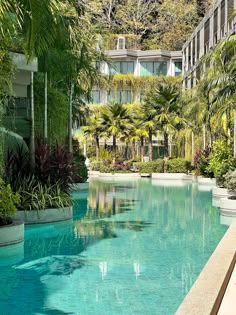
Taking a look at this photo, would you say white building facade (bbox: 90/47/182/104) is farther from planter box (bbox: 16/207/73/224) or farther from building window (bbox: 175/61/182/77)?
planter box (bbox: 16/207/73/224)

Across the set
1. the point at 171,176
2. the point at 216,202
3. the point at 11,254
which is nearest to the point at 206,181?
the point at 171,176

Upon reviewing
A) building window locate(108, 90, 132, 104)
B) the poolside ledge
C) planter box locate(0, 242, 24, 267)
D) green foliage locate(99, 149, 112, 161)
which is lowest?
planter box locate(0, 242, 24, 267)

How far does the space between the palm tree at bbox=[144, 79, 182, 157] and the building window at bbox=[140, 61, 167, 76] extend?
1716cm

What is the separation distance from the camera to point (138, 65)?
193 feet

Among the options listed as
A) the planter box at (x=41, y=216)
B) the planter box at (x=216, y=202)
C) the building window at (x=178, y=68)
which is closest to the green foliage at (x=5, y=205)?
the planter box at (x=41, y=216)

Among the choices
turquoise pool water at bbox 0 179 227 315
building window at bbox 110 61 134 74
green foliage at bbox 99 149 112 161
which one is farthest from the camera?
building window at bbox 110 61 134 74

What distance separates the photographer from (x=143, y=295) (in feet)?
24.5

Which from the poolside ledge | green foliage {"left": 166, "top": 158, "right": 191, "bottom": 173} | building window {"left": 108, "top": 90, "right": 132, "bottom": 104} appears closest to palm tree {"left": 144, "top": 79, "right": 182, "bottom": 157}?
green foliage {"left": 166, "top": 158, "right": 191, "bottom": 173}

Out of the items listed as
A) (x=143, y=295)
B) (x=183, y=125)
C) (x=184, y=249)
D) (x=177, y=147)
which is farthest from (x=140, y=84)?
(x=143, y=295)

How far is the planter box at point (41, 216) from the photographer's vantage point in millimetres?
14047

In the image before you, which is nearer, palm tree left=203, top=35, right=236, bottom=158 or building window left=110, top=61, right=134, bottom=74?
palm tree left=203, top=35, right=236, bottom=158

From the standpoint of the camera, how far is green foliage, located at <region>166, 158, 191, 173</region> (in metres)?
39.4

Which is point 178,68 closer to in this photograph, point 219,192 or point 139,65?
point 139,65

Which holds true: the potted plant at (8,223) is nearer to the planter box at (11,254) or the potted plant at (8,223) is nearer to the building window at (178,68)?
the planter box at (11,254)
